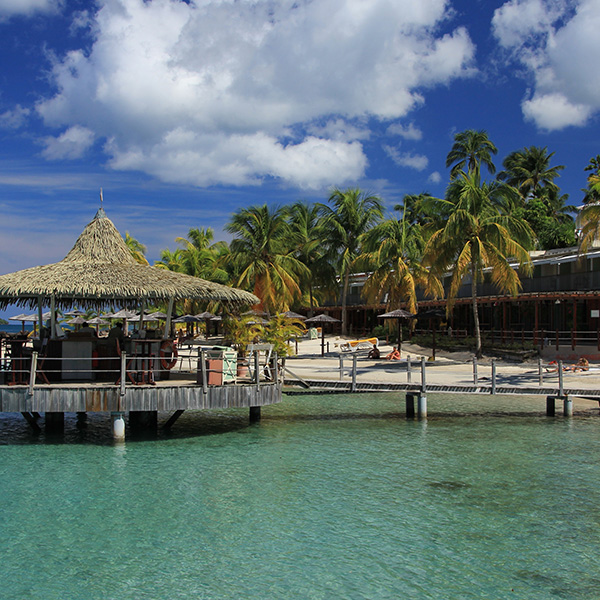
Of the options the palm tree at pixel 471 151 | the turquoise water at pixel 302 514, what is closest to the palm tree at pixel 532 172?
the palm tree at pixel 471 151

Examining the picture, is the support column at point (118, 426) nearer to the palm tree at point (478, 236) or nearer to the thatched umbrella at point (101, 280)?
the thatched umbrella at point (101, 280)

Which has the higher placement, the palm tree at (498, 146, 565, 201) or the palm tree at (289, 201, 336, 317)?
the palm tree at (498, 146, 565, 201)

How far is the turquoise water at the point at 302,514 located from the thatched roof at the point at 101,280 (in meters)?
3.79

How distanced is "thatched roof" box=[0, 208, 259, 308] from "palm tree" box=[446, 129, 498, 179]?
48.0m

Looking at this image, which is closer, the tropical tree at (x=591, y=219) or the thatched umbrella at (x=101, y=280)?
the thatched umbrella at (x=101, y=280)

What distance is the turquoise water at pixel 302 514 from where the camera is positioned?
8523 mm

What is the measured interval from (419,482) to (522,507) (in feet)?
7.12

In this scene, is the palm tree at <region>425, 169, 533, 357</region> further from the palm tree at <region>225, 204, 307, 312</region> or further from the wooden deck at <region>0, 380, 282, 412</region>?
the wooden deck at <region>0, 380, 282, 412</region>

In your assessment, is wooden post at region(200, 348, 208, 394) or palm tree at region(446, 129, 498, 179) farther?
palm tree at region(446, 129, 498, 179)

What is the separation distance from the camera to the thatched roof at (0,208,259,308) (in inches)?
630

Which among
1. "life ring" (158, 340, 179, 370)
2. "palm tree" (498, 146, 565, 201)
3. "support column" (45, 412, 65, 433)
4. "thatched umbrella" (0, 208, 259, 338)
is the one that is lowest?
"support column" (45, 412, 65, 433)

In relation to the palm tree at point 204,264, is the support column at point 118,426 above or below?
below

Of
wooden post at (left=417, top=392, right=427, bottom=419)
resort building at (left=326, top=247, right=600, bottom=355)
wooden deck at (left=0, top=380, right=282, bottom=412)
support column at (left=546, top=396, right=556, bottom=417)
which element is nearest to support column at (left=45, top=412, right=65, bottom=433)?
wooden deck at (left=0, top=380, right=282, bottom=412)

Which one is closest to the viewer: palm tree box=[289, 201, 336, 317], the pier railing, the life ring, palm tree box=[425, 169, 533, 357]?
the pier railing
